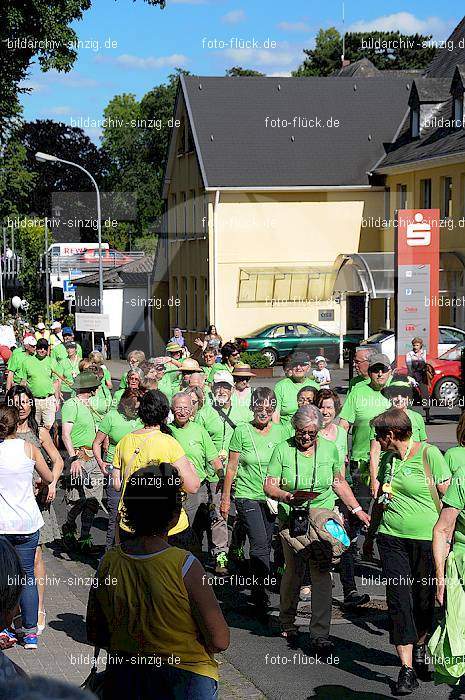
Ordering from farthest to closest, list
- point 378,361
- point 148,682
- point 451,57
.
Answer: point 451,57, point 378,361, point 148,682

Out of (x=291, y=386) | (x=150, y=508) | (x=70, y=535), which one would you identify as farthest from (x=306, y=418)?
(x=70, y=535)

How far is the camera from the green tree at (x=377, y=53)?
8212cm

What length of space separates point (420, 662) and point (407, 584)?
0.58 metres

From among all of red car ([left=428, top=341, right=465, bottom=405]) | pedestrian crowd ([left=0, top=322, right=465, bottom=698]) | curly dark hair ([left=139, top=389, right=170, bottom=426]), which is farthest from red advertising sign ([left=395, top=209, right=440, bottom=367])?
curly dark hair ([left=139, top=389, right=170, bottom=426])

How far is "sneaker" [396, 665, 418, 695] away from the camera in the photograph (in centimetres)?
704

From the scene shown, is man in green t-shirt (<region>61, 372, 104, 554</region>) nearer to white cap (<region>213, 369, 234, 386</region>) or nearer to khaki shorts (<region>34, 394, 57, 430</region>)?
white cap (<region>213, 369, 234, 386</region>)

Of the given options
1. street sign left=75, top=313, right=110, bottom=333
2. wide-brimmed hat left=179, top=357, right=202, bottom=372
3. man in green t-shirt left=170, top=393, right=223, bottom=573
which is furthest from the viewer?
street sign left=75, top=313, right=110, bottom=333

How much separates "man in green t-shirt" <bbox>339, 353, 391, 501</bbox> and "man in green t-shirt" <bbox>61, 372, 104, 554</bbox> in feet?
8.48

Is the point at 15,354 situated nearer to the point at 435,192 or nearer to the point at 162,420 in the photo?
the point at 162,420

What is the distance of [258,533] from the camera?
9.28m

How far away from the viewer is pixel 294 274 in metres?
44.7

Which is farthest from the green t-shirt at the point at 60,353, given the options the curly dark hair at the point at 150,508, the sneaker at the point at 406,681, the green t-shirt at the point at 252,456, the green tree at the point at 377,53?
the green tree at the point at 377,53

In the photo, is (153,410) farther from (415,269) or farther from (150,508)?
(415,269)

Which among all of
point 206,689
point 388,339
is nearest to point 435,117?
point 388,339
